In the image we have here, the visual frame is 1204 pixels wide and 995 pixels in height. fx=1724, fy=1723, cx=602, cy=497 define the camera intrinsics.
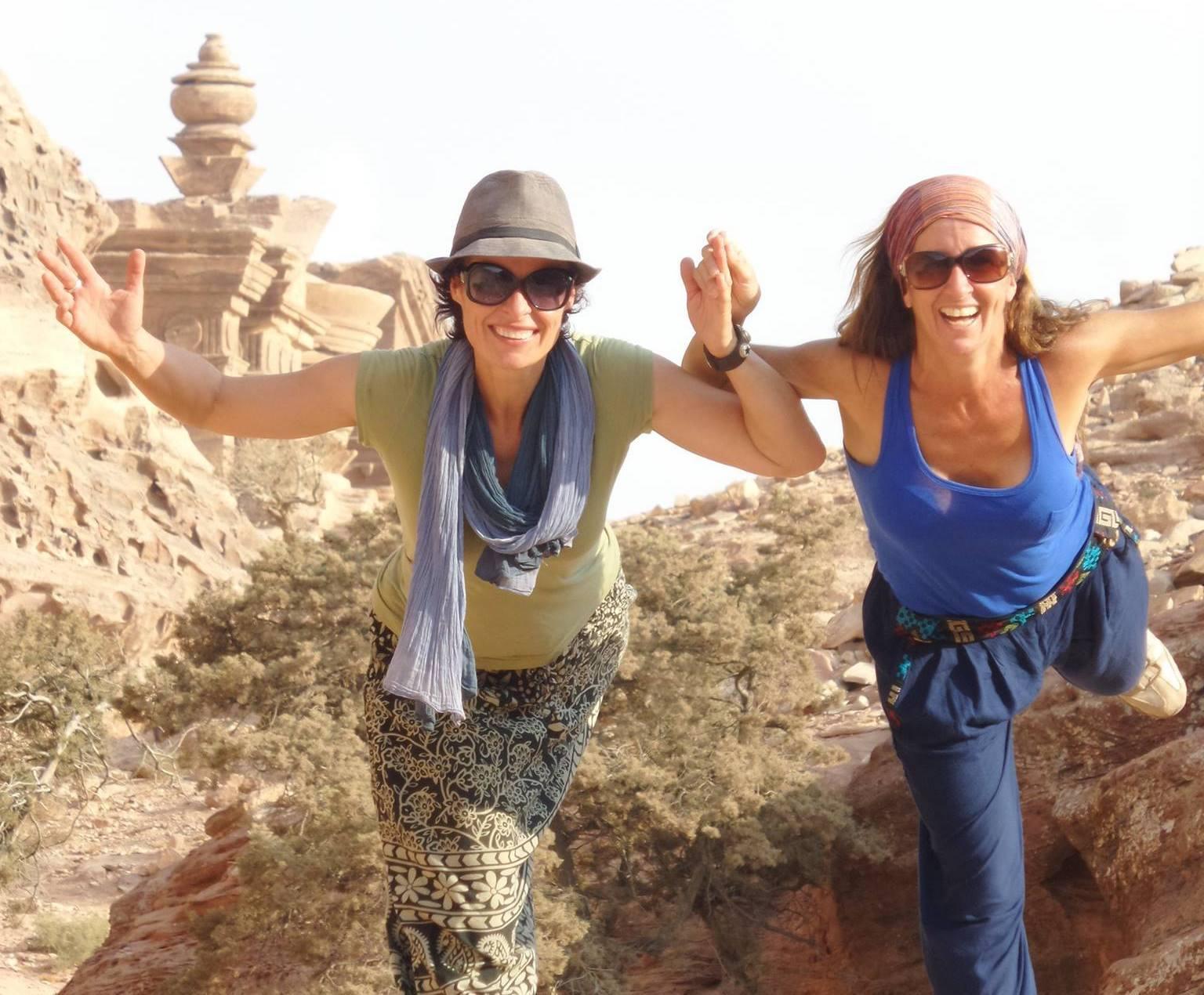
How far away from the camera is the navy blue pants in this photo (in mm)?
3904

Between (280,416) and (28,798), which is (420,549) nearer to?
(280,416)

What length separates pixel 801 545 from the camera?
1136cm

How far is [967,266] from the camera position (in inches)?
141

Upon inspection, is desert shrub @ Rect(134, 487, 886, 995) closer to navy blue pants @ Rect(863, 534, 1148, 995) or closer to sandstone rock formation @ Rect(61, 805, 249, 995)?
sandstone rock formation @ Rect(61, 805, 249, 995)

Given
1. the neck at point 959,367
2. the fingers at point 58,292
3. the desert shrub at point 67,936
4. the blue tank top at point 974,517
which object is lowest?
the desert shrub at point 67,936

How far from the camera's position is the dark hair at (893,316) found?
3.73 meters

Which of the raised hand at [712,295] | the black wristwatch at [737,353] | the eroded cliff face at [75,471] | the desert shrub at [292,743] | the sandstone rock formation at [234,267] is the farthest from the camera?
the sandstone rock formation at [234,267]

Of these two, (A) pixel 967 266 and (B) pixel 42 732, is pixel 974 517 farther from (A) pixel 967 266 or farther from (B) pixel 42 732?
(B) pixel 42 732

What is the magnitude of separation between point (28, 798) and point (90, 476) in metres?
5.81

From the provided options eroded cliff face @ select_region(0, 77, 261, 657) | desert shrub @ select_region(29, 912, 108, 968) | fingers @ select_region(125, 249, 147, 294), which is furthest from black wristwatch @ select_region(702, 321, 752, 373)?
eroded cliff face @ select_region(0, 77, 261, 657)

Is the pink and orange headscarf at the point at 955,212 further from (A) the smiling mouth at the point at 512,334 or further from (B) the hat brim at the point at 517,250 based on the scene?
(A) the smiling mouth at the point at 512,334

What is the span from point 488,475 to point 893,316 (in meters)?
0.97

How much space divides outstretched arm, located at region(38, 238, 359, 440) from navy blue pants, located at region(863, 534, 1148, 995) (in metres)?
1.37

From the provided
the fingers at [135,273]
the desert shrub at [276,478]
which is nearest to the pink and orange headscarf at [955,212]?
the fingers at [135,273]
